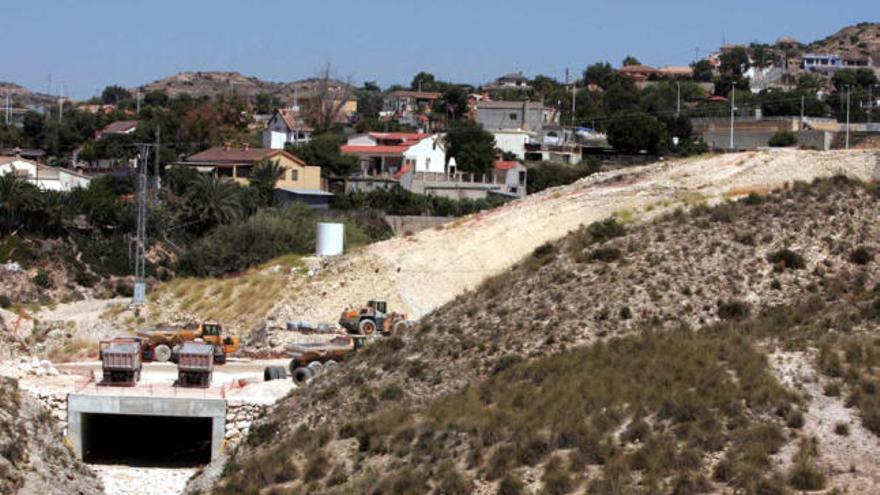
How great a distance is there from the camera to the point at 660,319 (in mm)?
38594

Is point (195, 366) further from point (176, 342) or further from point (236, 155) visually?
point (236, 155)

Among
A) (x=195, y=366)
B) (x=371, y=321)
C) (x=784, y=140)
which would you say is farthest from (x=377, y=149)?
(x=195, y=366)

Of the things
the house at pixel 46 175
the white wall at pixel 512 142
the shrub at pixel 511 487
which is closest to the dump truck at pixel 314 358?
the shrub at pixel 511 487

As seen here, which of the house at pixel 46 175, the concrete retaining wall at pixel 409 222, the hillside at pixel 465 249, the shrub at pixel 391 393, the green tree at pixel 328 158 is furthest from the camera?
the green tree at pixel 328 158

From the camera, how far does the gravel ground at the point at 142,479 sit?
119 ft

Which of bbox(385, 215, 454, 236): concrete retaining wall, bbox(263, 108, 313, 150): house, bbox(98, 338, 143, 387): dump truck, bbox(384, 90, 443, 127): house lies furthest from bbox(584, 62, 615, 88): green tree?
bbox(98, 338, 143, 387): dump truck

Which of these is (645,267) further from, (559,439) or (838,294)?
(559,439)

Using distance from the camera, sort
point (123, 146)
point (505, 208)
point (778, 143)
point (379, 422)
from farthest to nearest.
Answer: point (123, 146)
point (778, 143)
point (505, 208)
point (379, 422)

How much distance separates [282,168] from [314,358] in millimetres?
46335

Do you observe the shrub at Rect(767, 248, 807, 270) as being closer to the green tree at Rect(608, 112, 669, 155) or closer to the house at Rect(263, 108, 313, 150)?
the green tree at Rect(608, 112, 669, 155)

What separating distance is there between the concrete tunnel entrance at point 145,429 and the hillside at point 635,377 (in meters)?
2.26

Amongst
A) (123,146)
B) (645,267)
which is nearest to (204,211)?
(123,146)

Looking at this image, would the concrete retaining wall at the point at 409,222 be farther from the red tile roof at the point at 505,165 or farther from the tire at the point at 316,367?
the tire at the point at 316,367

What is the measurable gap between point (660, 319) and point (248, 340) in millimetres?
17877
